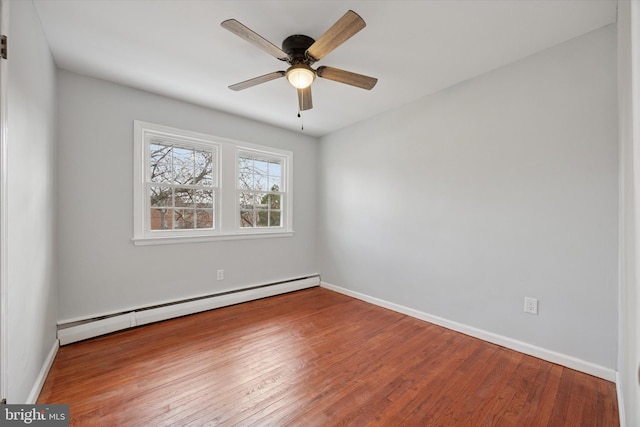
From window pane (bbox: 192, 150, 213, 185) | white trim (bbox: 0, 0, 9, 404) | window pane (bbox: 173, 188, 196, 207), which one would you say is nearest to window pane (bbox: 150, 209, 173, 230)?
window pane (bbox: 173, 188, 196, 207)

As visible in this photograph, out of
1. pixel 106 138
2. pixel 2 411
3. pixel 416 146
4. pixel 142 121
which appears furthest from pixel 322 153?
pixel 2 411

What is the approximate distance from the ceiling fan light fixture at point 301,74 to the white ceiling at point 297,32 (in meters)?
0.26

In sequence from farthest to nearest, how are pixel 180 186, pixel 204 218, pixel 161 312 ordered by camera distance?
pixel 204 218 → pixel 180 186 → pixel 161 312

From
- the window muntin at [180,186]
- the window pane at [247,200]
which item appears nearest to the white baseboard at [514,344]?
the window pane at [247,200]

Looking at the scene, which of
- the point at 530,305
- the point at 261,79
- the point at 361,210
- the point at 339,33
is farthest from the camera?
the point at 361,210

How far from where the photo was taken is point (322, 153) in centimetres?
443

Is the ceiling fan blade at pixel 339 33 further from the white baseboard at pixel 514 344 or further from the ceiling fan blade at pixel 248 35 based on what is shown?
the white baseboard at pixel 514 344

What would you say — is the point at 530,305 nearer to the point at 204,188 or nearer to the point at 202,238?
the point at 202,238

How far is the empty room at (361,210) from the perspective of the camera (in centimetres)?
161

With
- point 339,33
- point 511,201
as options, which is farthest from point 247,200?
point 511,201

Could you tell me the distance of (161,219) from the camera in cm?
308

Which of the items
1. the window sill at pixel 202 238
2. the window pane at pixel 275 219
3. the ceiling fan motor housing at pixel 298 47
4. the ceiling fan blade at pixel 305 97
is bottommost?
the window sill at pixel 202 238

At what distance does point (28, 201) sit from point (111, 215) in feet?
3.73

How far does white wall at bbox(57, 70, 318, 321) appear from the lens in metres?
2.50
